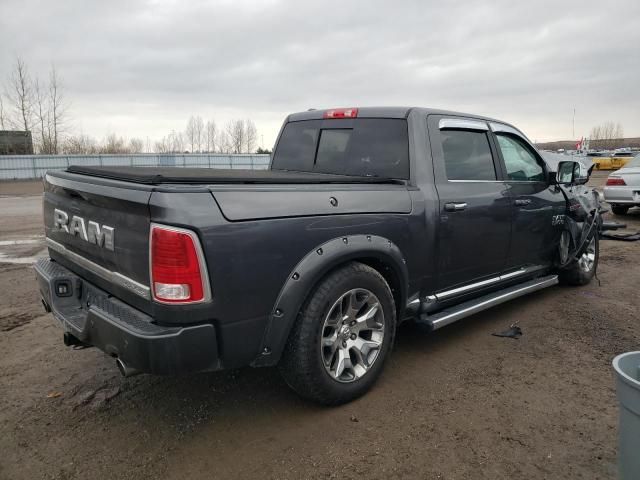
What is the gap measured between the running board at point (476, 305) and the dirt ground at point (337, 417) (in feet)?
1.10

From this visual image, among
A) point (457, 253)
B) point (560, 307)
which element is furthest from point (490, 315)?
point (457, 253)

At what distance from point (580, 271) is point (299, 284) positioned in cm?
421

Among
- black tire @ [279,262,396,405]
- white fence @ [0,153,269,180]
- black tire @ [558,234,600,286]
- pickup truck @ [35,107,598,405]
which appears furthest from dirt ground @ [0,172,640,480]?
white fence @ [0,153,269,180]

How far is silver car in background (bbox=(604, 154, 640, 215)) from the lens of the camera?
34.1 ft

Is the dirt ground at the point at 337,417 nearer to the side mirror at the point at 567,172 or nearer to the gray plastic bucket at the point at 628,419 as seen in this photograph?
the gray plastic bucket at the point at 628,419

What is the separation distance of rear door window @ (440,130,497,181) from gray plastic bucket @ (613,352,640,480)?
1950 millimetres

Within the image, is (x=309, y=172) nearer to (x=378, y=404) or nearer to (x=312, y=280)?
(x=312, y=280)

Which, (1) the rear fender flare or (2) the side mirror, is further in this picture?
(2) the side mirror

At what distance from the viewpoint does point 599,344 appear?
3.87 m

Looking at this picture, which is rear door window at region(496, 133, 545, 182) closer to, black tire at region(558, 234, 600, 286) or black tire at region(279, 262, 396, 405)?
black tire at region(558, 234, 600, 286)

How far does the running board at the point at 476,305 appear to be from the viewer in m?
3.40

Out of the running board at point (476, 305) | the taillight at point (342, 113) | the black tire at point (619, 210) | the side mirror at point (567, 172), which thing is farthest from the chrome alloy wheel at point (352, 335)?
the black tire at point (619, 210)

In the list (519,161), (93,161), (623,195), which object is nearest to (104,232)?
(519,161)

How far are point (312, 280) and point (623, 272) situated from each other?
5468mm
